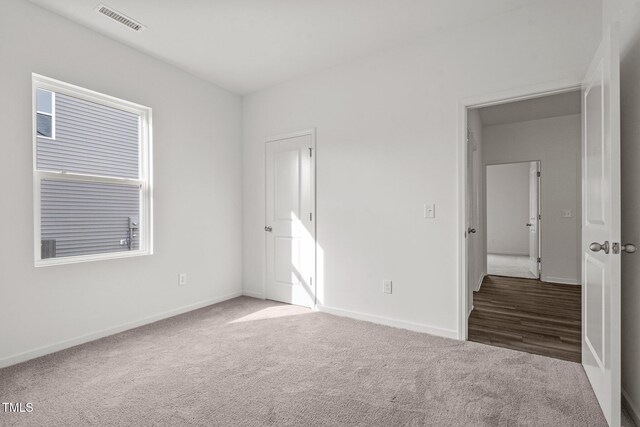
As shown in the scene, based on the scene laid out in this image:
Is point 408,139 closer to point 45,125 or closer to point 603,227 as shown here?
point 603,227

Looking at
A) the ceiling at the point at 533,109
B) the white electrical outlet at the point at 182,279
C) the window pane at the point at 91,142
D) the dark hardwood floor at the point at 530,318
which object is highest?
the ceiling at the point at 533,109

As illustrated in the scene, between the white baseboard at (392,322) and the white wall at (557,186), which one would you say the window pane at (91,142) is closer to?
the white baseboard at (392,322)

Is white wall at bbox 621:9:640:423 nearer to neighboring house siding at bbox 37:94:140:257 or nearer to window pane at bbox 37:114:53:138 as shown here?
neighboring house siding at bbox 37:94:140:257

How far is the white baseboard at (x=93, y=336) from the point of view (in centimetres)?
245

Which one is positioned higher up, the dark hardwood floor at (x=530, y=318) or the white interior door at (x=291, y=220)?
the white interior door at (x=291, y=220)

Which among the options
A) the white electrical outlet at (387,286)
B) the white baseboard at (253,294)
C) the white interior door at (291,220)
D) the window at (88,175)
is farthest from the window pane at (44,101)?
the white electrical outlet at (387,286)

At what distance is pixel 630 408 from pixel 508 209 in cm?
792

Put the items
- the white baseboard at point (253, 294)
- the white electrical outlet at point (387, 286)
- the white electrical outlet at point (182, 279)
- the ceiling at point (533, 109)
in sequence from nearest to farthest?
the white electrical outlet at point (387, 286) < the white electrical outlet at point (182, 279) < the white baseboard at point (253, 294) < the ceiling at point (533, 109)

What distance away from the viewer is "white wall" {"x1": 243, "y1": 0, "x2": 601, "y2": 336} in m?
2.58

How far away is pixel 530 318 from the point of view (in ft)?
11.6

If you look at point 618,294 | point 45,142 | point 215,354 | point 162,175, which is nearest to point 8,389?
point 215,354

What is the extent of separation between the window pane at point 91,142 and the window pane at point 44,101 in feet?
0.17

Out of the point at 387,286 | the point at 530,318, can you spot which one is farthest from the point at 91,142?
the point at 530,318

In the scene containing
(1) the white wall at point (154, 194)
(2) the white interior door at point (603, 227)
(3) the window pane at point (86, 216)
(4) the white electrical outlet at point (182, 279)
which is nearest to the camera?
(2) the white interior door at point (603, 227)
